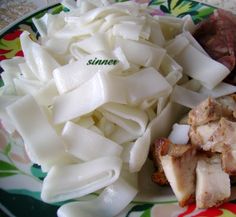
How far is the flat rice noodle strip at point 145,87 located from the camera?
5.68ft

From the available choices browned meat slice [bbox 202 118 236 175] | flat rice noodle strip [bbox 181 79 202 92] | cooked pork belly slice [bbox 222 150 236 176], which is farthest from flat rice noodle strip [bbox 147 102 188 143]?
cooked pork belly slice [bbox 222 150 236 176]

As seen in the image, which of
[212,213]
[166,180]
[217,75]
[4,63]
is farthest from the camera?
[4,63]

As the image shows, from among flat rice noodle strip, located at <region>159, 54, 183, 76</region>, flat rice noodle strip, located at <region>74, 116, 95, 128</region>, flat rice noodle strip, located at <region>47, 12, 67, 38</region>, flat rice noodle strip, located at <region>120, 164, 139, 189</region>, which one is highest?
flat rice noodle strip, located at <region>47, 12, 67, 38</region>

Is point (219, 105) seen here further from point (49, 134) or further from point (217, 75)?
point (49, 134)

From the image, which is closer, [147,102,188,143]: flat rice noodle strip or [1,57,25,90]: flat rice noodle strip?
[147,102,188,143]: flat rice noodle strip

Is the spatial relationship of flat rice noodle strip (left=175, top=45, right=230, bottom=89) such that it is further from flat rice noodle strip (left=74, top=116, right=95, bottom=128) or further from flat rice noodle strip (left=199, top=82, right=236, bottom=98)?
flat rice noodle strip (left=74, top=116, right=95, bottom=128)

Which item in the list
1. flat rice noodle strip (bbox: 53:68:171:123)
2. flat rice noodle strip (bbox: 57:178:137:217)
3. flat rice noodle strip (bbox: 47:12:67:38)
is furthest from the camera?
flat rice noodle strip (bbox: 47:12:67:38)

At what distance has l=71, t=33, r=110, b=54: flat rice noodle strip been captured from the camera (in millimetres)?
1869

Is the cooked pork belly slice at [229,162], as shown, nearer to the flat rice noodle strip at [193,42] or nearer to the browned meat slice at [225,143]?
the browned meat slice at [225,143]

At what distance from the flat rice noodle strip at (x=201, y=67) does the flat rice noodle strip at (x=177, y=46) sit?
2 cm

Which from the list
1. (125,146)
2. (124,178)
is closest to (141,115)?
(125,146)

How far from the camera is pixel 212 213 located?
4.78 feet

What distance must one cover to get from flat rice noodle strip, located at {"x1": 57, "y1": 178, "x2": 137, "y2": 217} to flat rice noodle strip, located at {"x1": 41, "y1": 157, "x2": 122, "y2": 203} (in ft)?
0.11

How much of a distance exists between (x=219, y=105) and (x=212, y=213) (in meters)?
0.40
